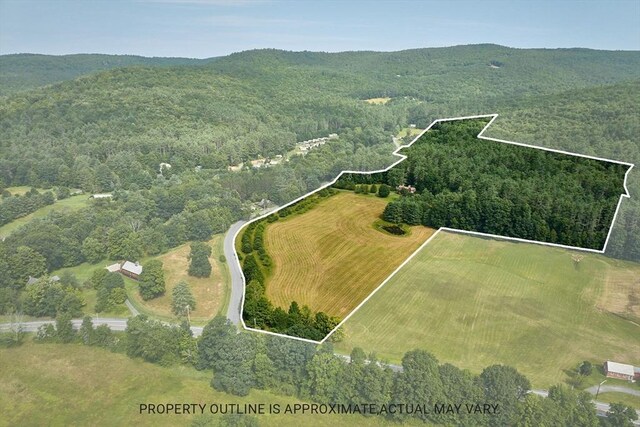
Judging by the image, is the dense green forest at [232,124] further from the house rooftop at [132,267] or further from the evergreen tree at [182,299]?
the evergreen tree at [182,299]

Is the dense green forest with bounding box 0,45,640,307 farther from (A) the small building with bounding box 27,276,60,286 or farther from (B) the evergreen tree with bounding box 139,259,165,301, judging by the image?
(B) the evergreen tree with bounding box 139,259,165,301

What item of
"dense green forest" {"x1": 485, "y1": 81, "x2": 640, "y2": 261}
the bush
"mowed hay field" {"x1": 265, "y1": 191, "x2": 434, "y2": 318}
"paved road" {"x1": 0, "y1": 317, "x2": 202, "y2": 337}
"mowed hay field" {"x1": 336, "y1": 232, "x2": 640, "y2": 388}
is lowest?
"paved road" {"x1": 0, "y1": 317, "x2": 202, "y2": 337}

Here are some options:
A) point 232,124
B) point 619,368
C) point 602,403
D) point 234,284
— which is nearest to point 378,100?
point 232,124

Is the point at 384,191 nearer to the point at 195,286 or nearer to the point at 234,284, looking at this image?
the point at 234,284

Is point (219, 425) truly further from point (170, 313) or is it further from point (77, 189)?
point (77, 189)

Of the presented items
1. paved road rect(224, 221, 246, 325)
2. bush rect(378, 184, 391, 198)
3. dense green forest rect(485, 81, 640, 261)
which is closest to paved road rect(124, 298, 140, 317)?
paved road rect(224, 221, 246, 325)

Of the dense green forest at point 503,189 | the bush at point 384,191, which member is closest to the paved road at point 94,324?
the dense green forest at point 503,189

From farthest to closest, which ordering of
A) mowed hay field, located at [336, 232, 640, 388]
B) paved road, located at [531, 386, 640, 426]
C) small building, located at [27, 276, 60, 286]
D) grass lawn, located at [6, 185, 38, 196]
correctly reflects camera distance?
1. grass lawn, located at [6, 185, 38, 196]
2. small building, located at [27, 276, 60, 286]
3. paved road, located at [531, 386, 640, 426]
4. mowed hay field, located at [336, 232, 640, 388]
